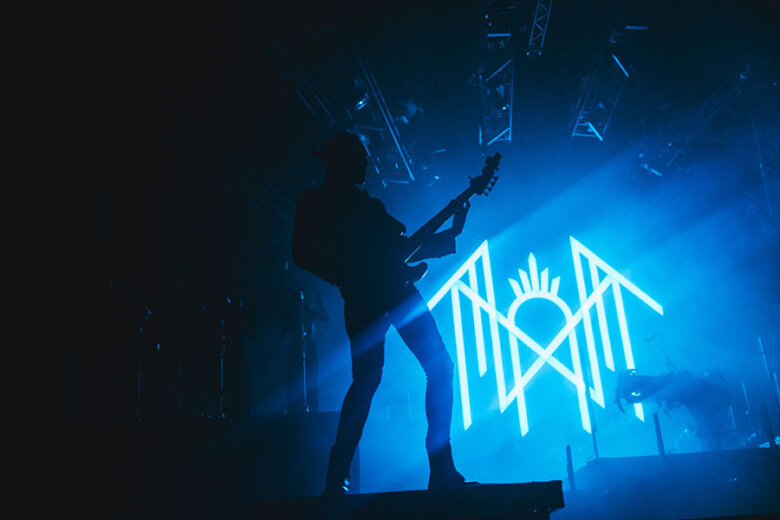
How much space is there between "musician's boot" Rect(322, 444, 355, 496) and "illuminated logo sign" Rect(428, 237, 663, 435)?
6246mm

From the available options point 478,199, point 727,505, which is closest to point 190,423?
point 727,505

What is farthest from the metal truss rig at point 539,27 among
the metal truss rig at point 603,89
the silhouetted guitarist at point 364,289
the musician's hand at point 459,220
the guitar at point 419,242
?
the silhouetted guitarist at point 364,289

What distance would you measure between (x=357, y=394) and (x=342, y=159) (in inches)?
46.0

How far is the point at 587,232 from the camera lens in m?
9.62

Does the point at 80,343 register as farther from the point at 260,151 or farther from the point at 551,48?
the point at 551,48

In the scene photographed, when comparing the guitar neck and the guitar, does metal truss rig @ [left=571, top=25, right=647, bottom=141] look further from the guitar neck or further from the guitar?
the guitar neck

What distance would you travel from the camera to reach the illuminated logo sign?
867 centimetres

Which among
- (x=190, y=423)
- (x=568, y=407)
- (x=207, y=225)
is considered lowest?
(x=190, y=423)

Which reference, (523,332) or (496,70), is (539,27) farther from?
(523,332)

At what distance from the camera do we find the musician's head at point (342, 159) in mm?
2916

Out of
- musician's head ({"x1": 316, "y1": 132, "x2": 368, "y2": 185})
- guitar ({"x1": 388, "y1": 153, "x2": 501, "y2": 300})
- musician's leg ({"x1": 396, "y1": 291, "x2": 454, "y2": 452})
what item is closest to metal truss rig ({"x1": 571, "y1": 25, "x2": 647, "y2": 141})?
guitar ({"x1": 388, "y1": 153, "x2": 501, "y2": 300})

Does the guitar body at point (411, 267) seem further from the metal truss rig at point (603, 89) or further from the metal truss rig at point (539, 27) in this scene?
the metal truss rig at point (603, 89)

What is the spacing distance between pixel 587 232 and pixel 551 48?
3219 mm

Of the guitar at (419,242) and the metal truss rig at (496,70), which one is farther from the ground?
the metal truss rig at (496,70)
